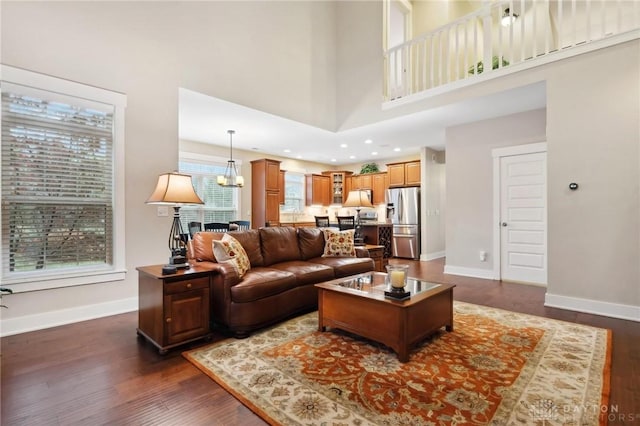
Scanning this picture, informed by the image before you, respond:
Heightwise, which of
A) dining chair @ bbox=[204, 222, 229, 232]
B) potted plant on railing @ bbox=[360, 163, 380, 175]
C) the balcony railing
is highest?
the balcony railing

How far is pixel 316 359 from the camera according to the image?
2.33 meters

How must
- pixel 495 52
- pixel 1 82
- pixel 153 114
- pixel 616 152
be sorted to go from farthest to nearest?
pixel 495 52, pixel 153 114, pixel 616 152, pixel 1 82

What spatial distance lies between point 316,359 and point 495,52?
718 centimetres

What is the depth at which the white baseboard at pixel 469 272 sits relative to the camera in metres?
5.33

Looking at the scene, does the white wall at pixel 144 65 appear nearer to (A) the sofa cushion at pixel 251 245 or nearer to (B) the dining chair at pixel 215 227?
(A) the sofa cushion at pixel 251 245

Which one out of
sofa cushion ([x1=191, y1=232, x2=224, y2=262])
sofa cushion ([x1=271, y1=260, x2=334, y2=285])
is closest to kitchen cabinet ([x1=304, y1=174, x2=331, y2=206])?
sofa cushion ([x1=271, y1=260, x2=334, y2=285])

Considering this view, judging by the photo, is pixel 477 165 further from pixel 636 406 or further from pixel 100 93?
pixel 100 93

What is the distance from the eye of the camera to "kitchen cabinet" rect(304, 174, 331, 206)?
914 cm

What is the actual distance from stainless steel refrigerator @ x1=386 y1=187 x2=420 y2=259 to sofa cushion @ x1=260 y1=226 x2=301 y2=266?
424 cm

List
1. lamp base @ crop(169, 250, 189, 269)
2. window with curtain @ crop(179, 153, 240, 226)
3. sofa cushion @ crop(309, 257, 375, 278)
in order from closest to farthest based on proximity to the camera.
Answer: lamp base @ crop(169, 250, 189, 269) → sofa cushion @ crop(309, 257, 375, 278) → window with curtain @ crop(179, 153, 240, 226)

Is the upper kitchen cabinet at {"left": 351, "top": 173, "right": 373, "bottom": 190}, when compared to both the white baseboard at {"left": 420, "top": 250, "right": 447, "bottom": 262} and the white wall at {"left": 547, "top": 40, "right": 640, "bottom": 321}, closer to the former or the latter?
the white baseboard at {"left": 420, "top": 250, "right": 447, "bottom": 262}

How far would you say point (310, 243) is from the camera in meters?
4.31

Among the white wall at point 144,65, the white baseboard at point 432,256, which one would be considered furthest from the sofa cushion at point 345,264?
the white baseboard at point 432,256

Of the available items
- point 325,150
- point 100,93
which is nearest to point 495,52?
point 325,150
